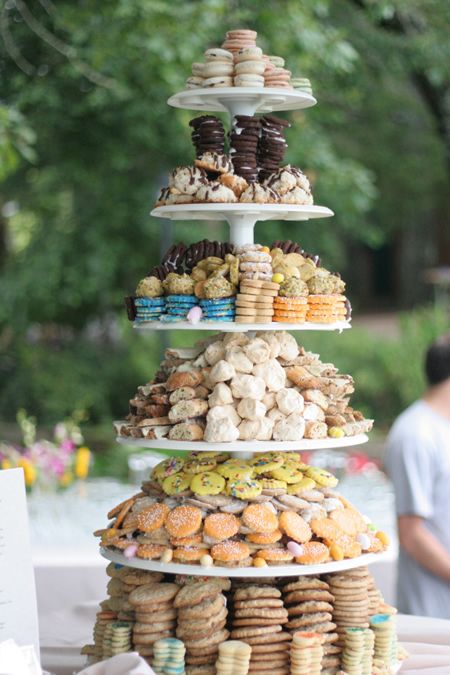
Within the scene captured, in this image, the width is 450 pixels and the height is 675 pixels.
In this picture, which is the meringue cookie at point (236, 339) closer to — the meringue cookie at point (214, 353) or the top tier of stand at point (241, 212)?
the meringue cookie at point (214, 353)

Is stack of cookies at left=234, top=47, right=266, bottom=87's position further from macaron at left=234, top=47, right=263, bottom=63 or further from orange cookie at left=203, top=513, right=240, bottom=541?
orange cookie at left=203, top=513, right=240, bottom=541

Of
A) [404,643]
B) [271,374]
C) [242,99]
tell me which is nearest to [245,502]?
[271,374]

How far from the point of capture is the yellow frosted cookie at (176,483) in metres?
3.01

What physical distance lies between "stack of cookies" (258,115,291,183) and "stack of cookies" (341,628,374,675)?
1323mm

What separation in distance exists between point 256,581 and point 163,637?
1.03 feet

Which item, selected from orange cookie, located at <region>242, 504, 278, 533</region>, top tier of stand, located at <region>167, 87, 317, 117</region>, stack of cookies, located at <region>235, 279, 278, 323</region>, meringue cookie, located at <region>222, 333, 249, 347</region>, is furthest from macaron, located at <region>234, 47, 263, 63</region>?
orange cookie, located at <region>242, 504, 278, 533</region>

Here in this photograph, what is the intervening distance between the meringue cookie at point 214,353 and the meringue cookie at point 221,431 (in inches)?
10.0

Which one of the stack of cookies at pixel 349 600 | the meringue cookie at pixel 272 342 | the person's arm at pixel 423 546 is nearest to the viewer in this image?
the stack of cookies at pixel 349 600

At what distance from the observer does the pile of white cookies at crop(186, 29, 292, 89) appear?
3.06m

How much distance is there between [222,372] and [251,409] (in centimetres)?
15

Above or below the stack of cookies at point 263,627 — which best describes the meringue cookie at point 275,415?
above

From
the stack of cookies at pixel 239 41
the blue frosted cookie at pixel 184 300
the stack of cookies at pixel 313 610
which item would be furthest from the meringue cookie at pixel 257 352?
the stack of cookies at pixel 239 41

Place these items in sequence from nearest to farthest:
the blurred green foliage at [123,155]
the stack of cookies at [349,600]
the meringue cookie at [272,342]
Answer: the stack of cookies at [349,600] < the meringue cookie at [272,342] < the blurred green foliage at [123,155]

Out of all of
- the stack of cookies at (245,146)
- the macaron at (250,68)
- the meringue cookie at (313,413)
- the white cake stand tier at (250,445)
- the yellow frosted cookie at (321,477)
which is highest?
the macaron at (250,68)
